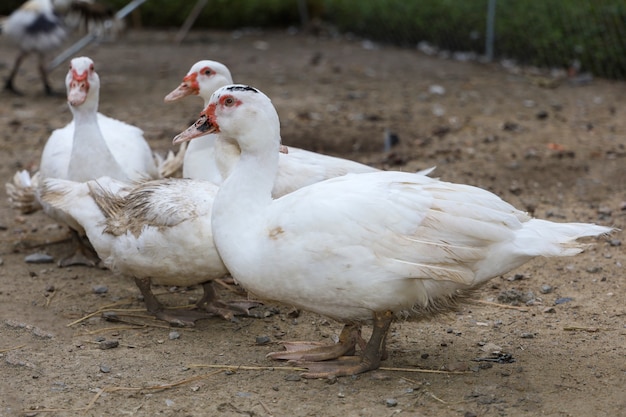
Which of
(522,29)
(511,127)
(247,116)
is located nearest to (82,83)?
(247,116)

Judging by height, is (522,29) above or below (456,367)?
above

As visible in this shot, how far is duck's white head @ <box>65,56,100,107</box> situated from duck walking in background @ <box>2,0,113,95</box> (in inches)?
171

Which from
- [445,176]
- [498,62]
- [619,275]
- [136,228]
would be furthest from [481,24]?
[136,228]

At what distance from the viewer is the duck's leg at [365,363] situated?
381 centimetres

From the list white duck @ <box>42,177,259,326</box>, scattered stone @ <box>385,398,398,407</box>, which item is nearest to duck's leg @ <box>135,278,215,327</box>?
white duck @ <box>42,177,259,326</box>

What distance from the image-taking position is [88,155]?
5277 millimetres

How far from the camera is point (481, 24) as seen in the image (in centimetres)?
1123

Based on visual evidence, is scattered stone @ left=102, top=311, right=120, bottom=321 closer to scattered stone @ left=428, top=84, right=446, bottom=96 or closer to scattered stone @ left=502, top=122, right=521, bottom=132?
scattered stone @ left=502, top=122, right=521, bottom=132

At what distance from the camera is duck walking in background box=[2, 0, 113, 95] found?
31.3 feet

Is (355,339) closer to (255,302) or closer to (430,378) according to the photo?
(430,378)

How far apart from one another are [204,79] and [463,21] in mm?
6808

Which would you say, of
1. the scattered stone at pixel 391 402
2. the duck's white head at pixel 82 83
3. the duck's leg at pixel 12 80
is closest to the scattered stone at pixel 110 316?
the duck's white head at pixel 82 83

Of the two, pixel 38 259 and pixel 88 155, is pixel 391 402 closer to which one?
pixel 88 155

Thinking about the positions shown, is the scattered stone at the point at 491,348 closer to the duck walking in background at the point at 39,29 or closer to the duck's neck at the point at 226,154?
the duck's neck at the point at 226,154
